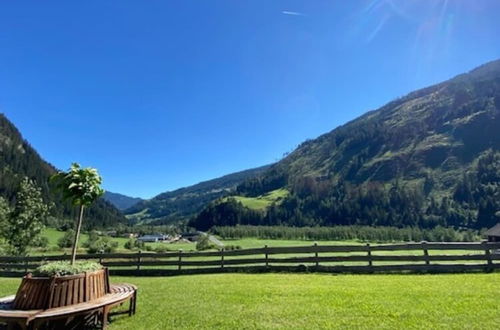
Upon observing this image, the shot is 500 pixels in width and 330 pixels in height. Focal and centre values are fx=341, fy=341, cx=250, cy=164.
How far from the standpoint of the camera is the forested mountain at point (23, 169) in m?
113

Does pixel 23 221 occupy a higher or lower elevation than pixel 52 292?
higher

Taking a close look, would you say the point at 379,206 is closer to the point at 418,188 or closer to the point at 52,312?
the point at 418,188

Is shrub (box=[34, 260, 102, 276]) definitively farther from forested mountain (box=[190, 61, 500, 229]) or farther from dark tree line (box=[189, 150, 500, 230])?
forested mountain (box=[190, 61, 500, 229])

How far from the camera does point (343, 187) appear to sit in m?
178

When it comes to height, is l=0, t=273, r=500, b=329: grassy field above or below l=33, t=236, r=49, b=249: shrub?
below

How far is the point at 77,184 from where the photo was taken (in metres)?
9.08

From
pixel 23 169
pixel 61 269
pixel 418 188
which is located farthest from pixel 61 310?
pixel 418 188

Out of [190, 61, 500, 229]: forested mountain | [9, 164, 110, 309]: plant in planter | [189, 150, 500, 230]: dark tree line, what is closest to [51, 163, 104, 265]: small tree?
[9, 164, 110, 309]: plant in planter

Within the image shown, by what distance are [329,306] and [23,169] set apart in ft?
475

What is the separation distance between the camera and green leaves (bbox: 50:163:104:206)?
9125 mm

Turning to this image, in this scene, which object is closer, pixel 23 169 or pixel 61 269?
pixel 61 269

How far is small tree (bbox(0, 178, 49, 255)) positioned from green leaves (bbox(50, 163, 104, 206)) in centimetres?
2453

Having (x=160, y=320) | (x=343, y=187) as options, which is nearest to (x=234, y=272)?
(x=160, y=320)

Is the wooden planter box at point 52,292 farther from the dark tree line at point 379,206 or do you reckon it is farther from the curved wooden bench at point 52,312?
the dark tree line at point 379,206
